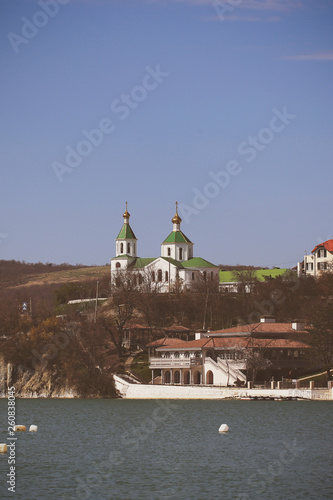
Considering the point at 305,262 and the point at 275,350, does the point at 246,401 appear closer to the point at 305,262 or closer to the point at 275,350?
the point at 275,350

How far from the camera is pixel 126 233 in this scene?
147250 mm

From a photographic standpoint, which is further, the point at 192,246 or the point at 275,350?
the point at 192,246

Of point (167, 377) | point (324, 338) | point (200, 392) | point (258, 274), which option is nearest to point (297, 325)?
point (324, 338)

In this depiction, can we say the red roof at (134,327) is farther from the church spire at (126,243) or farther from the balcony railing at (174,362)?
the church spire at (126,243)

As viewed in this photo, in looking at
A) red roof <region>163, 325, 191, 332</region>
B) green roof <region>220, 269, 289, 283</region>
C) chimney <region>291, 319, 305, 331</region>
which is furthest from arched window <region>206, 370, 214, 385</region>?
green roof <region>220, 269, 289, 283</region>

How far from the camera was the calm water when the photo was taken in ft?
109

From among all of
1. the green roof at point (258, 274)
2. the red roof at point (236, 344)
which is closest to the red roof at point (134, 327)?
the red roof at point (236, 344)

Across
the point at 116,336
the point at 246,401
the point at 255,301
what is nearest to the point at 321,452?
the point at 246,401

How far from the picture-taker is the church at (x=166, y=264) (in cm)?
13462

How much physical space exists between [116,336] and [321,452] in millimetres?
64462

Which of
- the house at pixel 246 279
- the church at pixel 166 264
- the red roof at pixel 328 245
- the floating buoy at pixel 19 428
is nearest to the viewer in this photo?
the floating buoy at pixel 19 428

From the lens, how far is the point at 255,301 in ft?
378

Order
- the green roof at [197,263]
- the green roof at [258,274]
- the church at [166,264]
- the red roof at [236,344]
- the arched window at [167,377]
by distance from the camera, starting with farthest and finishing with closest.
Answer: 1. the green roof at [258,274]
2. the green roof at [197,263]
3. the church at [166,264]
4. the arched window at [167,377]
5. the red roof at [236,344]

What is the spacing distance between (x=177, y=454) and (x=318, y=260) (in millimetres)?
93286
